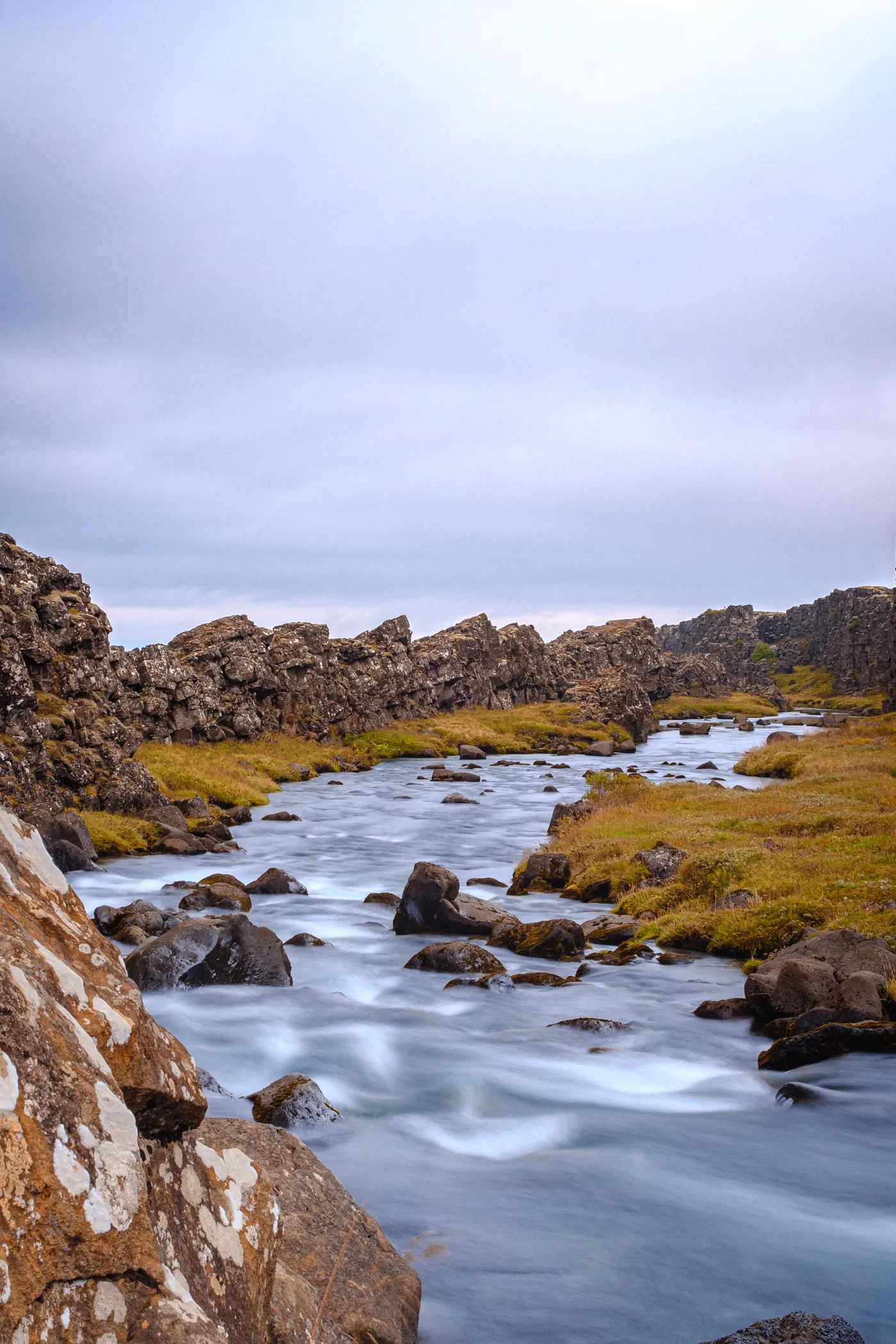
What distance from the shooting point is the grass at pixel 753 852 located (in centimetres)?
1920

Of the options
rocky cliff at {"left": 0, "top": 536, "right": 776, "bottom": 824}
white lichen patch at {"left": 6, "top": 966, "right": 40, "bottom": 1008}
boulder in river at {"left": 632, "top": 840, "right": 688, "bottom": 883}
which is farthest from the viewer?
rocky cliff at {"left": 0, "top": 536, "right": 776, "bottom": 824}

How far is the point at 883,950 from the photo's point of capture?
602 inches

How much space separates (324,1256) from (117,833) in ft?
93.3

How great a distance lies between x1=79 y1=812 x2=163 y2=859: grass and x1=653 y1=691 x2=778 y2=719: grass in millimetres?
112279

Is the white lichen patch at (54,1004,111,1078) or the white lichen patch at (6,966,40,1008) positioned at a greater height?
the white lichen patch at (6,966,40,1008)

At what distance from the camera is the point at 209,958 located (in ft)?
57.1

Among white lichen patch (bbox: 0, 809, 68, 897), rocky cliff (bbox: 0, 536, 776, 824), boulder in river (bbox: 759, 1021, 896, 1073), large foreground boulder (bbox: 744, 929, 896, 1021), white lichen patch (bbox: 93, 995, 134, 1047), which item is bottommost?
boulder in river (bbox: 759, 1021, 896, 1073)

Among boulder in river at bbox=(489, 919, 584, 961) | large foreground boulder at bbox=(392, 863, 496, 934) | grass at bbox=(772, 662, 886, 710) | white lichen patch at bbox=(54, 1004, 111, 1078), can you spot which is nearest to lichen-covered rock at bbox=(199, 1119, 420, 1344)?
white lichen patch at bbox=(54, 1004, 111, 1078)

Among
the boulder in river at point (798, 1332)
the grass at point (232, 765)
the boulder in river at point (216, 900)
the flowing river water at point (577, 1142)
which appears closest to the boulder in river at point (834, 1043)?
the flowing river water at point (577, 1142)

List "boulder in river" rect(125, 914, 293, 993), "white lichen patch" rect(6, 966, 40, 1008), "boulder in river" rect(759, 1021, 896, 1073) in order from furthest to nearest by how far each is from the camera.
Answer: "boulder in river" rect(125, 914, 293, 993)
"boulder in river" rect(759, 1021, 896, 1073)
"white lichen patch" rect(6, 966, 40, 1008)

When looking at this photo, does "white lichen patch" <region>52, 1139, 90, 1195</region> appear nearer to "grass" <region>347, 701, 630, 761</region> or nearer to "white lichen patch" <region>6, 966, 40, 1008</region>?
"white lichen patch" <region>6, 966, 40, 1008</region>

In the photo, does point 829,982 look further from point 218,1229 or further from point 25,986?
point 25,986

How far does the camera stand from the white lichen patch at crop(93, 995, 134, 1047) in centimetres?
445

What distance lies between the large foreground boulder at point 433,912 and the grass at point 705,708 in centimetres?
11993
